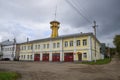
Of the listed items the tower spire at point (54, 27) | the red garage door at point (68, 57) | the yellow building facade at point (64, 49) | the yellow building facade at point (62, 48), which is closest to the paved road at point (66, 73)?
the yellow building facade at point (62, 48)

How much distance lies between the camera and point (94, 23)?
35406mm

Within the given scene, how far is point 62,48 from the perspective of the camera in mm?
41094

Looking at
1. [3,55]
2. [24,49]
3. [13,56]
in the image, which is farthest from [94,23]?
[3,55]

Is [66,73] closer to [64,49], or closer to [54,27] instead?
[64,49]

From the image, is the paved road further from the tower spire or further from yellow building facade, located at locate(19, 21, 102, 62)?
the tower spire

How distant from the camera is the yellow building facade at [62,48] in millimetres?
36781

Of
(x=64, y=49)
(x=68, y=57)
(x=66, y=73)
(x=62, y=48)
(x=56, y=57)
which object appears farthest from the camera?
(x=56, y=57)

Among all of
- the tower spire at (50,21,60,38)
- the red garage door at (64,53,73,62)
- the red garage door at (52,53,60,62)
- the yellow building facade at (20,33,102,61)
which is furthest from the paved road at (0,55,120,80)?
the tower spire at (50,21,60,38)

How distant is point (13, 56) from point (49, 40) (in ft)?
78.2

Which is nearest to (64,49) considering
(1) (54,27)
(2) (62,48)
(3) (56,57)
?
(2) (62,48)

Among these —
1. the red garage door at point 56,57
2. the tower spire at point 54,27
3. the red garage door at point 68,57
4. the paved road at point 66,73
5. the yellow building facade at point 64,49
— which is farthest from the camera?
the tower spire at point 54,27

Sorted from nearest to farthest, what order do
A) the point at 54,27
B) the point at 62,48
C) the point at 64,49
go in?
the point at 64,49, the point at 62,48, the point at 54,27

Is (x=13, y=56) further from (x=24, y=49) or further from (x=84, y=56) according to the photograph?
(x=84, y=56)

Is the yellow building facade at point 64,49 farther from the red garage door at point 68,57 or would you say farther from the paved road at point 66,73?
the paved road at point 66,73
